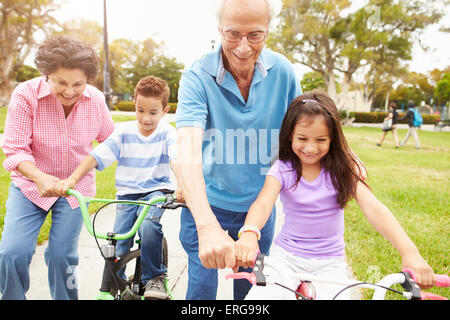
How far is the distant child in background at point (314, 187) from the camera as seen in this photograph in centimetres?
166

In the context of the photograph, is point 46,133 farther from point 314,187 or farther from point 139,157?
point 314,187

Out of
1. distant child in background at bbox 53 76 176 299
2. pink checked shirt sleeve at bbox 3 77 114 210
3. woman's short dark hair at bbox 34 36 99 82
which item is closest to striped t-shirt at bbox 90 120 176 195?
distant child in background at bbox 53 76 176 299

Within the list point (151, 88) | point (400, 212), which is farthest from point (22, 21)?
point (400, 212)

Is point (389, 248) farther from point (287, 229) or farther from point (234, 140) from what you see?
point (234, 140)

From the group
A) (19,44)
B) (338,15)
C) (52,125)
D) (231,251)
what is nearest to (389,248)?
(231,251)

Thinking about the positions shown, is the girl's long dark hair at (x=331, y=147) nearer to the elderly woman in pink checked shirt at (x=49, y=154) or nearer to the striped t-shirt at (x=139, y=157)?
the striped t-shirt at (x=139, y=157)

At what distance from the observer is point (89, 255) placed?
3221 millimetres

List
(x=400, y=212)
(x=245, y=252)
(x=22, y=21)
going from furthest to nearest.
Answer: (x=22, y=21)
(x=400, y=212)
(x=245, y=252)

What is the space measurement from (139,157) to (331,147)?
135 centimetres

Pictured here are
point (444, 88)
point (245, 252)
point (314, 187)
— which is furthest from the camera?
point (444, 88)

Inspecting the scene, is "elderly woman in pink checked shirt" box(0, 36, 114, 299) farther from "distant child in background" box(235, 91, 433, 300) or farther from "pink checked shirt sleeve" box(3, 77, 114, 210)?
"distant child in background" box(235, 91, 433, 300)

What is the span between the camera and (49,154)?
2064 millimetres

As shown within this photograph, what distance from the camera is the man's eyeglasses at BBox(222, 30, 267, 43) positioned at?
1366 millimetres

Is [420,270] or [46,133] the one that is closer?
[420,270]
